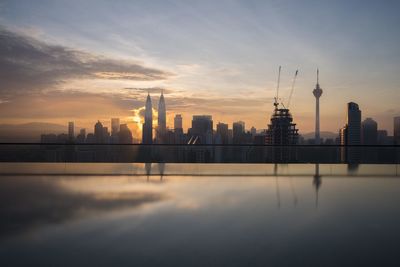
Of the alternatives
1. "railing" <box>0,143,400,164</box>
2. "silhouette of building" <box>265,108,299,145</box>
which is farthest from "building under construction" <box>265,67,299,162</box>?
"railing" <box>0,143,400,164</box>

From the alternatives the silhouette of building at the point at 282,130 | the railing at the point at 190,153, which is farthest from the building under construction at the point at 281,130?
the railing at the point at 190,153

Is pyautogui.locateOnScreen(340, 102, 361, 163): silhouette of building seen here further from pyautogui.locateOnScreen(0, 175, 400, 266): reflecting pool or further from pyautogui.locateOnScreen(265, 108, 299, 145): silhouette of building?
pyautogui.locateOnScreen(265, 108, 299, 145): silhouette of building

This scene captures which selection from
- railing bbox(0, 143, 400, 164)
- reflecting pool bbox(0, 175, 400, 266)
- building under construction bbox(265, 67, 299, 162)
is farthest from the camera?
building under construction bbox(265, 67, 299, 162)

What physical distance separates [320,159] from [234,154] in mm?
2252

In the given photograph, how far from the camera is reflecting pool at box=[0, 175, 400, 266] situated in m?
2.13

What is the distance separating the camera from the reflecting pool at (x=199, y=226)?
6.98 feet

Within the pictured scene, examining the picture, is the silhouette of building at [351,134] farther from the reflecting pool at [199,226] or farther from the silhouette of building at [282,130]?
the silhouette of building at [282,130]

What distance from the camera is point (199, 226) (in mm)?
2932

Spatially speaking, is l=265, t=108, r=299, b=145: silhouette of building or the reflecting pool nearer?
the reflecting pool

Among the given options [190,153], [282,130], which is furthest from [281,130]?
[190,153]

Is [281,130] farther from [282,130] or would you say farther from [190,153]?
[190,153]

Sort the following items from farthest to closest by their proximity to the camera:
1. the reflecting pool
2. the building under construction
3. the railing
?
the building under construction < the railing < the reflecting pool

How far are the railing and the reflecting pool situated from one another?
3.74m

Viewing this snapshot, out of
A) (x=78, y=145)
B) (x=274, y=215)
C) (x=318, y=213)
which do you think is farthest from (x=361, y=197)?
(x=78, y=145)
